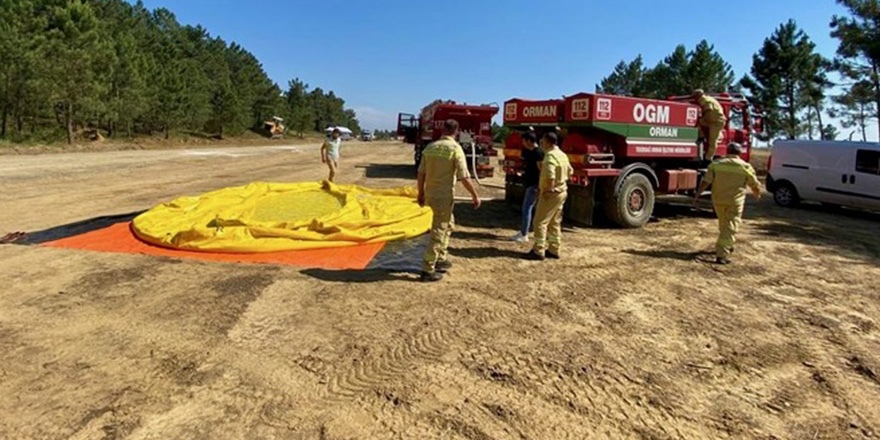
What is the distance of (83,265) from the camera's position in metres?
6.06

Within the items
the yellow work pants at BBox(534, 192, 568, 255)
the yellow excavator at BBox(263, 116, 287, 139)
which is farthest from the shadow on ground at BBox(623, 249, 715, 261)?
the yellow excavator at BBox(263, 116, 287, 139)

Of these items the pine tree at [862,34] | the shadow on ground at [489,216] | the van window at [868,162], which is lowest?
the shadow on ground at [489,216]

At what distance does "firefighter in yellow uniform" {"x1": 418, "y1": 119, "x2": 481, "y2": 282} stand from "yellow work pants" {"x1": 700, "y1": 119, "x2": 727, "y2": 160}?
259 inches

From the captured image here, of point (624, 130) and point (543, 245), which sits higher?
point (624, 130)

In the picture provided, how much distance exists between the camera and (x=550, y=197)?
6852mm

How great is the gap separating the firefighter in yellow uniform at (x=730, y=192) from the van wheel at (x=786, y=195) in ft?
25.1

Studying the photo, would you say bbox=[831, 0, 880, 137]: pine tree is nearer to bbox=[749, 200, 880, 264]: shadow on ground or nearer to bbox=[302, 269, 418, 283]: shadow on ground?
bbox=[749, 200, 880, 264]: shadow on ground

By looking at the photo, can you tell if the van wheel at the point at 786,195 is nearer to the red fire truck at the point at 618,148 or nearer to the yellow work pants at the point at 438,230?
the red fire truck at the point at 618,148

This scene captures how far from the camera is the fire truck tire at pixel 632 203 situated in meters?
9.13

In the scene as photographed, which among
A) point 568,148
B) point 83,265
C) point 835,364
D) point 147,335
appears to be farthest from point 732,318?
point 83,265

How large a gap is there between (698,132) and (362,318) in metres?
8.25

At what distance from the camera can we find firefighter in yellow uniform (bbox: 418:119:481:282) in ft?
18.8

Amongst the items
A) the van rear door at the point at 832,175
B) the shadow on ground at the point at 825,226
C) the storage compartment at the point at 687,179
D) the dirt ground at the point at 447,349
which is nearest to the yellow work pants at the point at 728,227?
the dirt ground at the point at 447,349

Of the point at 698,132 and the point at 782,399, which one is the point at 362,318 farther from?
the point at 698,132
